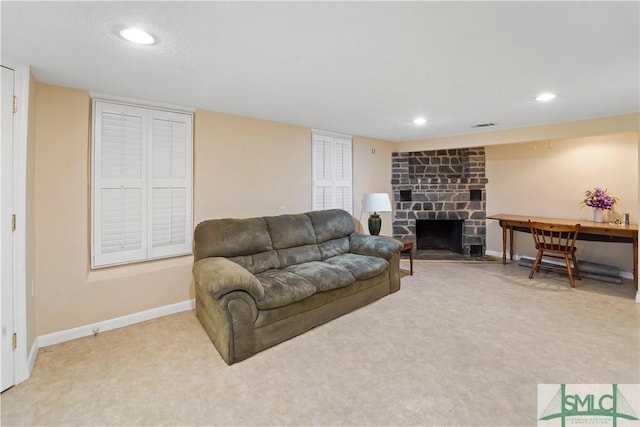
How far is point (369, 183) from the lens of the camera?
17.5 ft

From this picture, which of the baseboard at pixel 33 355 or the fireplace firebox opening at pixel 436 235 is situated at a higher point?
the fireplace firebox opening at pixel 436 235

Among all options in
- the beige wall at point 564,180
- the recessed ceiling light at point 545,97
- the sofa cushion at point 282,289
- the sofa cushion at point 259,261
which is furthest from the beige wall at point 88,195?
the beige wall at point 564,180

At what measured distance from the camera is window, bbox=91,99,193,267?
2783 millimetres

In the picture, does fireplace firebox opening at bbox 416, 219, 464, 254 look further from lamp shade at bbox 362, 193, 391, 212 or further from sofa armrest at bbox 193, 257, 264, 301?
sofa armrest at bbox 193, 257, 264, 301

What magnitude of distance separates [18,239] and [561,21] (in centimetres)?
349

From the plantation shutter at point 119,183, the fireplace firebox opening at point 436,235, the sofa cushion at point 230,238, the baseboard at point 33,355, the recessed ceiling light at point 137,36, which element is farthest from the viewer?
the fireplace firebox opening at point 436,235

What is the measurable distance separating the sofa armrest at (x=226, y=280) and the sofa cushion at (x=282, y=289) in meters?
0.08

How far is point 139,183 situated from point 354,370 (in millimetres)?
2551

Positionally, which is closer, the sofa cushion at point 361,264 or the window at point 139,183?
the window at point 139,183

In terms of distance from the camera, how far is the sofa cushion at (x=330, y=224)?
3.91m

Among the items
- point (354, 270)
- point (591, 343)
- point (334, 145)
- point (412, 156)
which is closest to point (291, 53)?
point (354, 270)

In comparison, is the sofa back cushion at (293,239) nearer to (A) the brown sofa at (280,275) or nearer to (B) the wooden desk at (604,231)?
(A) the brown sofa at (280,275)

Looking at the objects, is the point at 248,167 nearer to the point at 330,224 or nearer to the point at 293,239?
the point at 293,239
